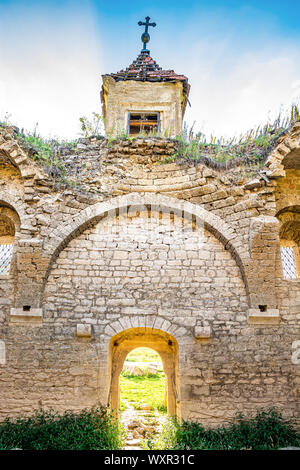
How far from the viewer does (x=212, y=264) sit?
6348 mm

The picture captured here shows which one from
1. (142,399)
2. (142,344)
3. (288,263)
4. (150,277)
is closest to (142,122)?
(150,277)

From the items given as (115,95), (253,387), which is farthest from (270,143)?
(115,95)

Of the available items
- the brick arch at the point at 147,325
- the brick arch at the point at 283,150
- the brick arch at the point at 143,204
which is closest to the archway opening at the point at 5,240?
the brick arch at the point at 143,204

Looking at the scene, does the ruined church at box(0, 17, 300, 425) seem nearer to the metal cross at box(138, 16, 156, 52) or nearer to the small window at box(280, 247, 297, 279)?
the small window at box(280, 247, 297, 279)

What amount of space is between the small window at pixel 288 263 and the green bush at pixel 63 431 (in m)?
4.75

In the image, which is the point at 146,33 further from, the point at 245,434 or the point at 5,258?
Result: the point at 245,434

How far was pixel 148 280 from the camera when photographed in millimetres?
6199

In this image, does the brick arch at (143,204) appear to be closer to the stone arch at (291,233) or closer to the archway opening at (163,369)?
the stone arch at (291,233)

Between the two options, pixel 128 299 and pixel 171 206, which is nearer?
pixel 128 299

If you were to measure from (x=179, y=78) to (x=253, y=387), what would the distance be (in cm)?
1019

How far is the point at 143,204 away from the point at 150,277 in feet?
5.22

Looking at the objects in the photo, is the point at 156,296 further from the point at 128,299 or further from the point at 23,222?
the point at 23,222

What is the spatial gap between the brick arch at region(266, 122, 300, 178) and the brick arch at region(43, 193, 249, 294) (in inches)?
61.4

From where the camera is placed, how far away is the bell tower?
1091cm
